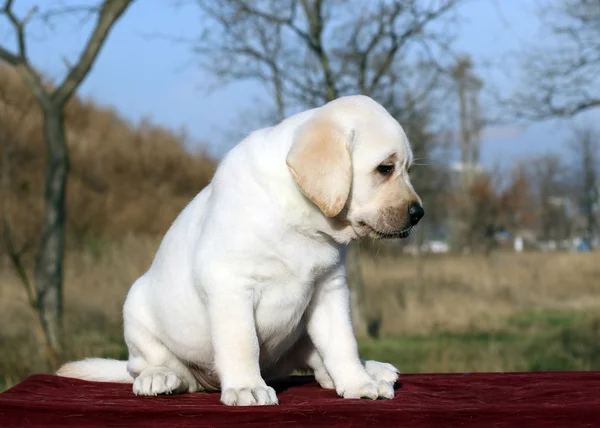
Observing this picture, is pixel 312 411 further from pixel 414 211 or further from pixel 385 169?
pixel 385 169

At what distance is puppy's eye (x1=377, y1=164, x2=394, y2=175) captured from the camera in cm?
295

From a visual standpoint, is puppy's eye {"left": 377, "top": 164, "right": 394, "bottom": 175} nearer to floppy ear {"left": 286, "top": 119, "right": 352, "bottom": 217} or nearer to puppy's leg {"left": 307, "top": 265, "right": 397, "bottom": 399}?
floppy ear {"left": 286, "top": 119, "right": 352, "bottom": 217}

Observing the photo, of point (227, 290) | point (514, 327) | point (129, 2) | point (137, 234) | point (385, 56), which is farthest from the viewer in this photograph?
point (137, 234)

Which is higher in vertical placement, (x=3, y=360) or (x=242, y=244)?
(x=242, y=244)

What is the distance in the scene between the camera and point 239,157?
3.08m

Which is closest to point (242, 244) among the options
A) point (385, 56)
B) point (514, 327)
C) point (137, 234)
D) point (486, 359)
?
point (486, 359)

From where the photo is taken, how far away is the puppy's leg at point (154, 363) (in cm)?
320

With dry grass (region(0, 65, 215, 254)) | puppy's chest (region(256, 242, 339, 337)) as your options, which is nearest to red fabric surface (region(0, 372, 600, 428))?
puppy's chest (region(256, 242, 339, 337))

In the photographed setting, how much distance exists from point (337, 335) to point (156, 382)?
0.72 meters

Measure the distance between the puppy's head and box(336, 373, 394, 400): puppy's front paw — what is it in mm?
552

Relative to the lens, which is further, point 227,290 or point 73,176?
point 73,176

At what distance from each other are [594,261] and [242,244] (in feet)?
58.1

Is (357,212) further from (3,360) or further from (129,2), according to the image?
(129,2)

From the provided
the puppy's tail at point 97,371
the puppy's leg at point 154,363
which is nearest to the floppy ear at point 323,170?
the puppy's leg at point 154,363
